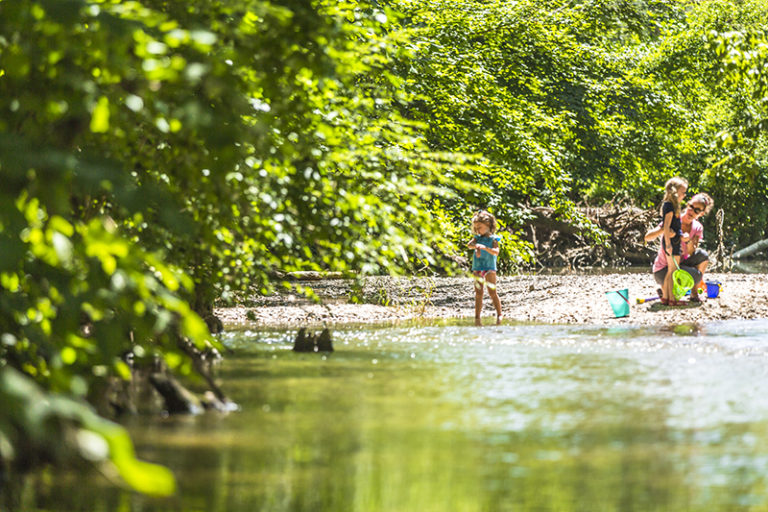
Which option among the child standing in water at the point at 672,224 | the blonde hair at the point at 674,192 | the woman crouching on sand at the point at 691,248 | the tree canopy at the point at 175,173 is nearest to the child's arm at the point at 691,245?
the woman crouching on sand at the point at 691,248

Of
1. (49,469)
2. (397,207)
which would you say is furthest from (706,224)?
(49,469)

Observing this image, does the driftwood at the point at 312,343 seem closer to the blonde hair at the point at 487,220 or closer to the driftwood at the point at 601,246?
the blonde hair at the point at 487,220

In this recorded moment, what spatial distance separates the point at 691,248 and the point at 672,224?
108 centimetres

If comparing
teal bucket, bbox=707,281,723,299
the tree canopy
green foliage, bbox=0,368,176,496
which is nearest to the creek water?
the tree canopy

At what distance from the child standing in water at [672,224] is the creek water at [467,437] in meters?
5.34

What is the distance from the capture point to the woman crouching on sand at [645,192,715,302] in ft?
59.5

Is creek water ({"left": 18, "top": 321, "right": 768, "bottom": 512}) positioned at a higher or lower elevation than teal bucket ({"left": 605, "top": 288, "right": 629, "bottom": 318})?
lower

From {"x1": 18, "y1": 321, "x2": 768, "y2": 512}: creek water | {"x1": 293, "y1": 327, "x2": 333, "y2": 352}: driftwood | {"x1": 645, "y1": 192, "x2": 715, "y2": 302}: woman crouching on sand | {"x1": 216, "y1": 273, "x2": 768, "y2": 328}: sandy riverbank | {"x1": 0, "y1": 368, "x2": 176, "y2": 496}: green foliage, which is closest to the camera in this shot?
{"x1": 0, "y1": 368, "x2": 176, "y2": 496}: green foliage

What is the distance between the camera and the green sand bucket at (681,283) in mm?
17984

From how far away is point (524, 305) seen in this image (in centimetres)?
2123

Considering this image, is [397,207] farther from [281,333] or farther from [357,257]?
[281,333]

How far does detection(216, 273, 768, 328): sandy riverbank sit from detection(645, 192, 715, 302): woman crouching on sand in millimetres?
440

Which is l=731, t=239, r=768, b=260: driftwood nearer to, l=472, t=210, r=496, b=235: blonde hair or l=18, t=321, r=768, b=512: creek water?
l=472, t=210, r=496, b=235: blonde hair

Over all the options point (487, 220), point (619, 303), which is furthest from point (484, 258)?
point (619, 303)
